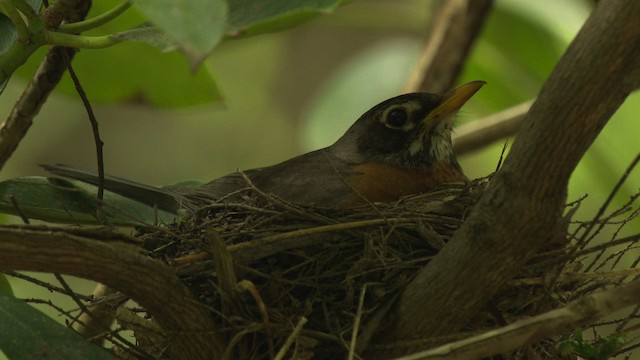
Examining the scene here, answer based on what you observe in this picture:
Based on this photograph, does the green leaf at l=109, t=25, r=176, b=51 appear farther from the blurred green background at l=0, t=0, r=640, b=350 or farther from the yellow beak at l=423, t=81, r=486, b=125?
the yellow beak at l=423, t=81, r=486, b=125

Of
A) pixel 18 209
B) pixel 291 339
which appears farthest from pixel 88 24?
pixel 291 339

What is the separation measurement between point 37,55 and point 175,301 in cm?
197

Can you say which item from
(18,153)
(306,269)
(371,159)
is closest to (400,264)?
(306,269)

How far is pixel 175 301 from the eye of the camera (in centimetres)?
263

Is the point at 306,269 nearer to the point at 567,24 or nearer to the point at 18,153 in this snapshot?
the point at 567,24

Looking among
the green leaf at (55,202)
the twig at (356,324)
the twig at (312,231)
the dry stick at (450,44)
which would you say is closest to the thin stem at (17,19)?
the green leaf at (55,202)

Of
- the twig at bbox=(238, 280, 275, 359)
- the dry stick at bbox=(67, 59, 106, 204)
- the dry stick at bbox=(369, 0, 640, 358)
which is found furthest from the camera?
the dry stick at bbox=(67, 59, 106, 204)

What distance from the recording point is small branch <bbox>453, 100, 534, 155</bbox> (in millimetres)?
4865

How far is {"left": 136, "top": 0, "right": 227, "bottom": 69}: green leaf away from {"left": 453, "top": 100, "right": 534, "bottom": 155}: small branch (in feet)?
9.79

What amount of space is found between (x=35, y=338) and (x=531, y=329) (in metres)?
1.37

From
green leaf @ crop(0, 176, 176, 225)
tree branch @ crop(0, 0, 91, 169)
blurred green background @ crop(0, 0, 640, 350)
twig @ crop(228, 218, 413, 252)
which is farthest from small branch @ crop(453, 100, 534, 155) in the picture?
tree branch @ crop(0, 0, 91, 169)

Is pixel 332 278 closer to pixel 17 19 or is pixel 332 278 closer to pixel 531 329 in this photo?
pixel 531 329

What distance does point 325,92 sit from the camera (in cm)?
540

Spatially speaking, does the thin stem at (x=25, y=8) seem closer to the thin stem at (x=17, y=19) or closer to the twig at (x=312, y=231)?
the thin stem at (x=17, y=19)
